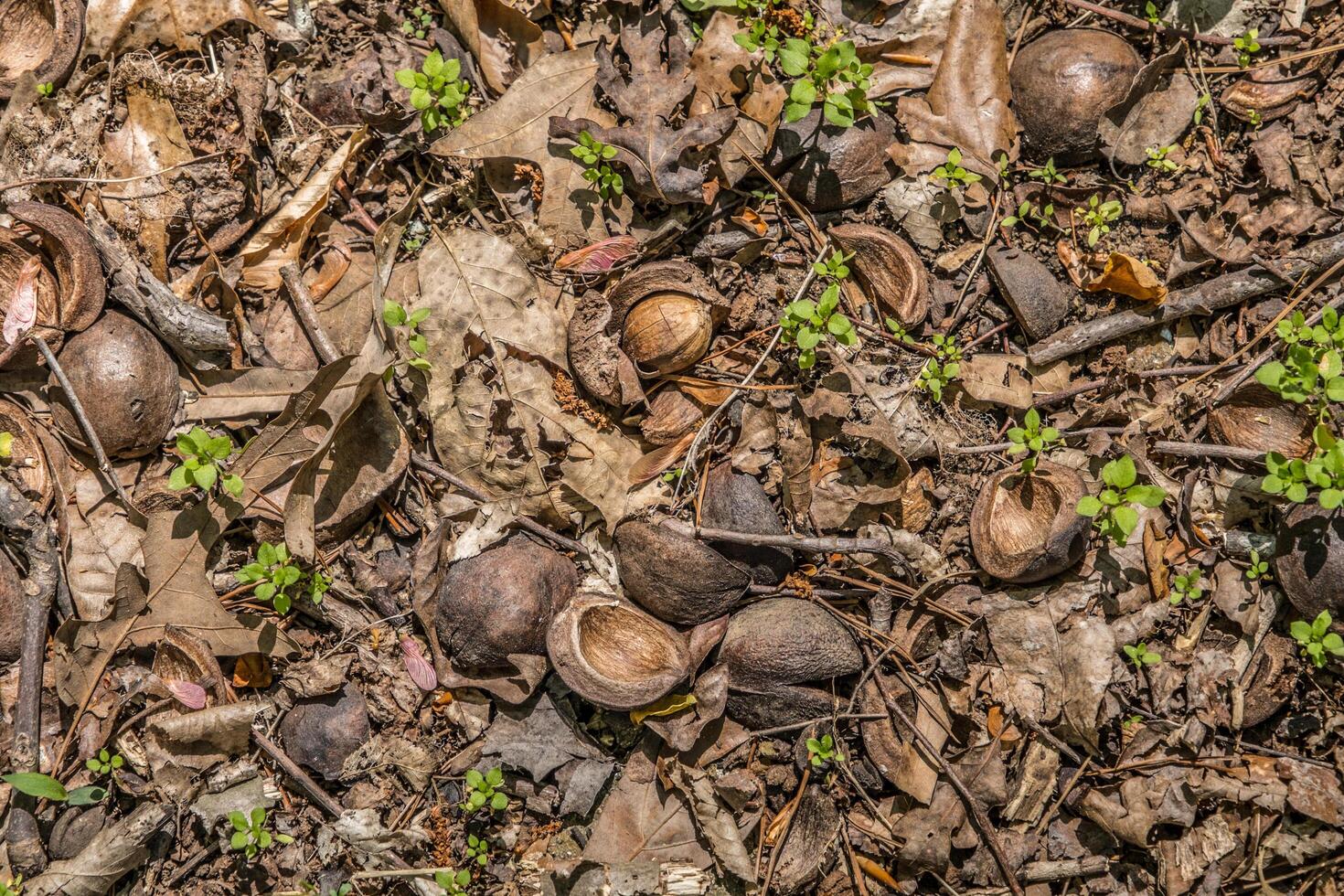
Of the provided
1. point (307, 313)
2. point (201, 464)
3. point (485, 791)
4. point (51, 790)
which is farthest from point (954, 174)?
point (51, 790)

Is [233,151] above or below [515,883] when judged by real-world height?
above

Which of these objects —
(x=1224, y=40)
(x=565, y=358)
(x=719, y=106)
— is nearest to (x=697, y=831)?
(x=565, y=358)

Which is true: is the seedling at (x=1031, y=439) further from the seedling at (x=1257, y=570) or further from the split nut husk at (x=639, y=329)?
the split nut husk at (x=639, y=329)

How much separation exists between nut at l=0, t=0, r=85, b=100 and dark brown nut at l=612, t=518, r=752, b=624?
Answer: 11.0ft

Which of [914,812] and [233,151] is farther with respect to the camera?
[233,151]

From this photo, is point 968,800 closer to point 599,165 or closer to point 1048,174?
point 1048,174

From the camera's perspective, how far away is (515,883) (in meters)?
3.53

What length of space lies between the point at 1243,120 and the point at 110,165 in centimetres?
522

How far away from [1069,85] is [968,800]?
10.3 ft

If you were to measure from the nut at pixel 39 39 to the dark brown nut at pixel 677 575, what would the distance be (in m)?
3.36

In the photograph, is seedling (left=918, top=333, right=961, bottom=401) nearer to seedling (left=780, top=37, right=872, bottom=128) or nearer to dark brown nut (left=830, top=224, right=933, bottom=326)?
dark brown nut (left=830, top=224, right=933, bottom=326)

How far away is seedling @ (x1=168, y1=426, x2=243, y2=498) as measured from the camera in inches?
135

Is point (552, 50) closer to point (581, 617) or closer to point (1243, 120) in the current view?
point (581, 617)

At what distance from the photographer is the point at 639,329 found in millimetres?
3559
